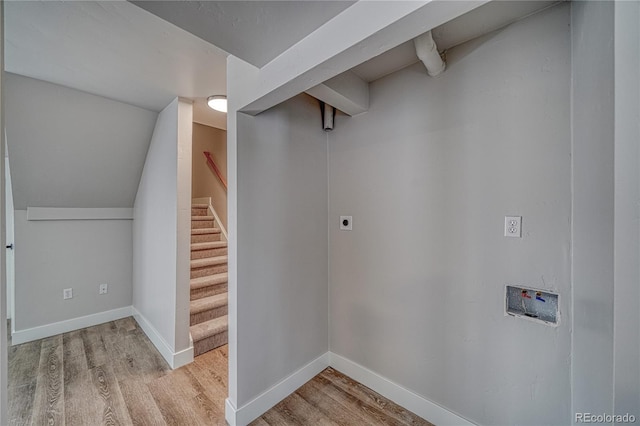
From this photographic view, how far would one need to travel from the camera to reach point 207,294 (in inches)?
114

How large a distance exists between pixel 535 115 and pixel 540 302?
921 mm

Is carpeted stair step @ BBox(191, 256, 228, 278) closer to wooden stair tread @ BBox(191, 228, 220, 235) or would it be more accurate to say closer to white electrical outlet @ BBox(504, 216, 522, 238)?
wooden stair tread @ BBox(191, 228, 220, 235)

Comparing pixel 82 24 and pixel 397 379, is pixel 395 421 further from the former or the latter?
pixel 82 24

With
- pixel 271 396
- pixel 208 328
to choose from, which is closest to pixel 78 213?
pixel 208 328

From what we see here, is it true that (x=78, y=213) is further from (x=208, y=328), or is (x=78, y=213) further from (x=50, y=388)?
(x=208, y=328)

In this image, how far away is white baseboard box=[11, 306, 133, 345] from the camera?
2572 mm

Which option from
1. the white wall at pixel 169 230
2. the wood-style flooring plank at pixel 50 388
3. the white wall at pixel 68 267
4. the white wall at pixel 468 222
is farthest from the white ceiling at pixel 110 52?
the wood-style flooring plank at pixel 50 388

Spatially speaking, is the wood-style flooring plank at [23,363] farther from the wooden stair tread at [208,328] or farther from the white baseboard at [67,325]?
the wooden stair tread at [208,328]

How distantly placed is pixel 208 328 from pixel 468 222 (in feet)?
8.06

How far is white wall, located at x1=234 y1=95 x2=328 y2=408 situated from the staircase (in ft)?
3.17

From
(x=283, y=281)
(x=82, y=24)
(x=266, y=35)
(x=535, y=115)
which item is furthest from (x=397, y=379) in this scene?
(x=82, y=24)

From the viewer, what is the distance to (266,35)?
1.18m

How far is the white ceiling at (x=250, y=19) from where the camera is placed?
39.5 inches

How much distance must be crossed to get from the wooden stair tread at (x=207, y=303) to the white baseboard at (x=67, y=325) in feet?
3.97
